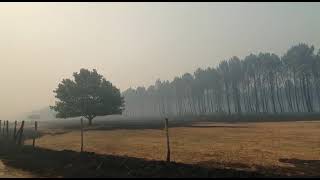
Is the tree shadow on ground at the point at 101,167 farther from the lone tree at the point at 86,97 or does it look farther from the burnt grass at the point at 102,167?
the lone tree at the point at 86,97

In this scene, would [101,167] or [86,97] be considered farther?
[86,97]

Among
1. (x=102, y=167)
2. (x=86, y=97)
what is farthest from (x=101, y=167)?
(x=86, y=97)

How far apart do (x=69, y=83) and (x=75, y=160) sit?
70.0 metres

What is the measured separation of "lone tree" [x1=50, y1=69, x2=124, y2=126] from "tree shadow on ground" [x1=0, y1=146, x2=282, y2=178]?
58.9m

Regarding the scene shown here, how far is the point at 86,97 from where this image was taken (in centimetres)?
9319

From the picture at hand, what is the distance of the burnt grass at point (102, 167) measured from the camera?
66.1 feet

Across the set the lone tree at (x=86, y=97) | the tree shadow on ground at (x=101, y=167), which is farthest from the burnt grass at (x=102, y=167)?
the lone tree at (x=86, y=97)

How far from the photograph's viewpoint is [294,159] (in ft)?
86.6

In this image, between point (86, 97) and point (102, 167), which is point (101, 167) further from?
point (86, 97)

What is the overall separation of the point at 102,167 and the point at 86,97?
70326 mm

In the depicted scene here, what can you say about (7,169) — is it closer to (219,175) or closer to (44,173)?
(44,173)

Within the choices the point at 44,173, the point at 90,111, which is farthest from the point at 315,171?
the point at 90,111

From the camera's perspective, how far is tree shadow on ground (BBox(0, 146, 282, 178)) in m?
20.2

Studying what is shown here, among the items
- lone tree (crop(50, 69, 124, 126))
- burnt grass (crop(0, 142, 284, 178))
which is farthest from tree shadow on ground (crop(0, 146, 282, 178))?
lone tree (crop(50, 69, 124, 126))
